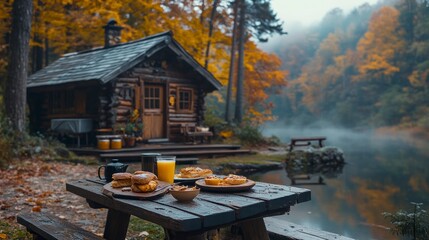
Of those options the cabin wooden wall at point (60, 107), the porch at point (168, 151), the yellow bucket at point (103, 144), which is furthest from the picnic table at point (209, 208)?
the cabin wooden wall at point (60, 107)

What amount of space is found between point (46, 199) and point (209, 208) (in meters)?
4.81

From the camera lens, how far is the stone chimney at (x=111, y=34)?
53.2ft

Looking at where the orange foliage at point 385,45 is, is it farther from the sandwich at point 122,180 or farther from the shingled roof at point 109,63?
the sandwich at point 122,180

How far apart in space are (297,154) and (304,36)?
5828 centimetres

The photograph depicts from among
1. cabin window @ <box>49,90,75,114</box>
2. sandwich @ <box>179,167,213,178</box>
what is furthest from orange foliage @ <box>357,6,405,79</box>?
sandwich @ <box>179,167,213,178</box>

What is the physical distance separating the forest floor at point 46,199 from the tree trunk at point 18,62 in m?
1.96

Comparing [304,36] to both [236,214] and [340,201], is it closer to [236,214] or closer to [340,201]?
[340,201]

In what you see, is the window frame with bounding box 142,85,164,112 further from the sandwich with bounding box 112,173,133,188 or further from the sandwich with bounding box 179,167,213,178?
the sandwich with bounding box 112,173,133,188

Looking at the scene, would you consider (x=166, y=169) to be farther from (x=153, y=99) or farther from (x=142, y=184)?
(x=153, y=99)

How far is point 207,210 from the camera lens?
102 inches

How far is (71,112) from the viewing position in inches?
574

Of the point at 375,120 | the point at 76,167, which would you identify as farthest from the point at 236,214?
the point at 375,120

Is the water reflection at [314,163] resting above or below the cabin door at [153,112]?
below

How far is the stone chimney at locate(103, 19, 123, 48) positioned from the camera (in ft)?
53.2
